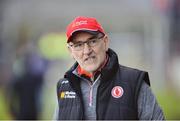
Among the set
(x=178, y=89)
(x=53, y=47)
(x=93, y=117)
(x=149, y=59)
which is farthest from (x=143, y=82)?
(x=149, y=59)

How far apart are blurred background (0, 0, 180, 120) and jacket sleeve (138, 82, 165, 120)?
19.5 feet

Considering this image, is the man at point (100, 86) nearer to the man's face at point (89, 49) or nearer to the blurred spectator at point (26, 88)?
the man's face at point (89, 49)

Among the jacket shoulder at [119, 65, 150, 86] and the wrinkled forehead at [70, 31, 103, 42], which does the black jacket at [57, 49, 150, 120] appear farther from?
the wrinkled forehead at [70, 31, 103, 42]

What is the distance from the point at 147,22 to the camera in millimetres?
22359

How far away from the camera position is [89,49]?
4.72 m

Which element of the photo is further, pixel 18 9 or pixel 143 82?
pixel 18 9

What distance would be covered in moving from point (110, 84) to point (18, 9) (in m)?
20.5

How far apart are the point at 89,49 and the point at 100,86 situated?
0.81 feet

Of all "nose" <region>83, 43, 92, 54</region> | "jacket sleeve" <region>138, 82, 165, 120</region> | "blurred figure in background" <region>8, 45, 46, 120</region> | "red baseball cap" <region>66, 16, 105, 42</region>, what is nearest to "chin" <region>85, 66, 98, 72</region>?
"nose" <region>83, 43, 92, 54</region>

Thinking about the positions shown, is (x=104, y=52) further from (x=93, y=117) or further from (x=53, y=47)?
(x=53, y=47)

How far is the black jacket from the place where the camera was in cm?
464

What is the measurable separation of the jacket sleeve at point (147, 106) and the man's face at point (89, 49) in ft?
1.10

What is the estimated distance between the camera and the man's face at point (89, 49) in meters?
4.71

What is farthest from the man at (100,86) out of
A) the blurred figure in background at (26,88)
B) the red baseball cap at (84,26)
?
the blurred figure in background at (26,88)
